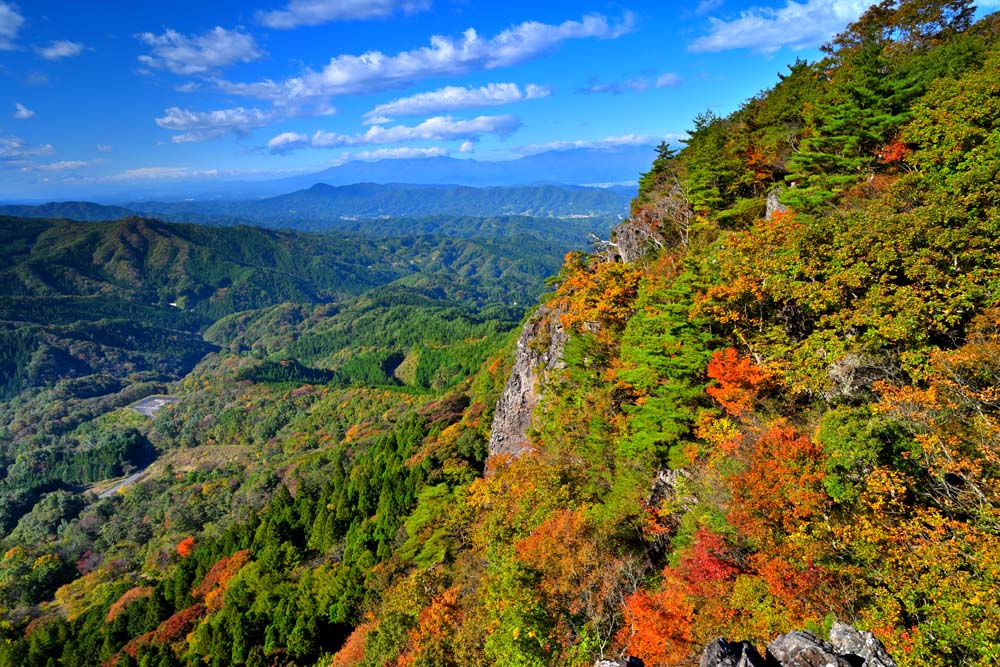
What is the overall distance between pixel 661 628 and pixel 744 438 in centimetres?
793

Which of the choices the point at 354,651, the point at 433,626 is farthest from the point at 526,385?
the point at 354,651

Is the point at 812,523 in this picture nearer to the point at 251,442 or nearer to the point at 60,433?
the point at 251,442

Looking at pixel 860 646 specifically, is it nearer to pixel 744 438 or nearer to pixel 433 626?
pixel 744 438

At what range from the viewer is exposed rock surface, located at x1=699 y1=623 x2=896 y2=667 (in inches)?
418

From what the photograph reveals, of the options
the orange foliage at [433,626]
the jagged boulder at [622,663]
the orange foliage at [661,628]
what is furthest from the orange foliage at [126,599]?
the jagged boulder at [622,663]

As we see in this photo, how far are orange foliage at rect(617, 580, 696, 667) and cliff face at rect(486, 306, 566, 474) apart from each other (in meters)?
20.8

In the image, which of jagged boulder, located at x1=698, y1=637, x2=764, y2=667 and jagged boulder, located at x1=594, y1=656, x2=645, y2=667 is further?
jagged boulder, located at x1=594, y1=656, x2=645, y2=667

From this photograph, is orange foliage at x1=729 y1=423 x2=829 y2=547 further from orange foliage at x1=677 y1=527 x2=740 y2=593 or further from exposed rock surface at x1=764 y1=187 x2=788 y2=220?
exposed rock surface at x1=764 y1=187 x2=788 y2=220

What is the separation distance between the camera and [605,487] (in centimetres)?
2739

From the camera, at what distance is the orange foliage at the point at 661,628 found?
16672 millimetres

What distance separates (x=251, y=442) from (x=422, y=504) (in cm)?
13780

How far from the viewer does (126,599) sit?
66875 mm

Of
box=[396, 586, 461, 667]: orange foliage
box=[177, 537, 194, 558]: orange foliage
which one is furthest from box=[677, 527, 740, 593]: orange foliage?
box=[177, 537, 194, 558]: orange foliage

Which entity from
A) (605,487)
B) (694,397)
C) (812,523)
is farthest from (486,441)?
(812,523)
